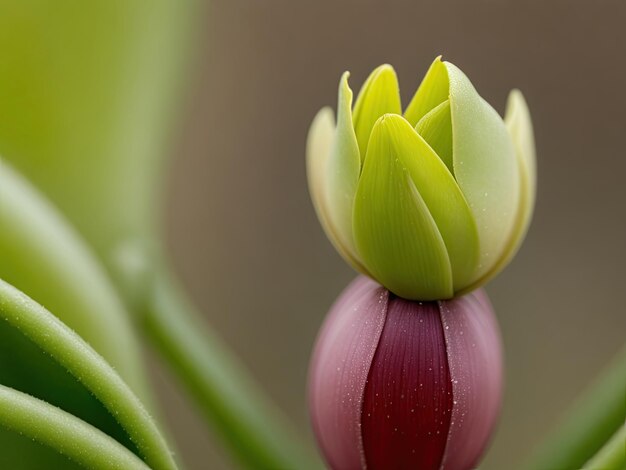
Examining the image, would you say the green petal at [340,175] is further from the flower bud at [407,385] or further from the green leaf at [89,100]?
the green leaf at [89,100]

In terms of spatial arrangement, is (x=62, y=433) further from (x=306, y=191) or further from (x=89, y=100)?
(x=306, y=191)

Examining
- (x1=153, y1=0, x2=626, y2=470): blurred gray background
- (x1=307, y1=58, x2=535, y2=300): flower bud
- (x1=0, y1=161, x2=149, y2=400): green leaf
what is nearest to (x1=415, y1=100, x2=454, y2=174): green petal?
(x1=307, y1=58, x2=535, y2=300): flower bud

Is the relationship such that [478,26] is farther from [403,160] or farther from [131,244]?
[403,160]

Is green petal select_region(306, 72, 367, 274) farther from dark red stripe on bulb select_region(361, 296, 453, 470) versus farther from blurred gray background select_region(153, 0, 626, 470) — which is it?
blurred gray background select_region(153, 0, 626, 470)

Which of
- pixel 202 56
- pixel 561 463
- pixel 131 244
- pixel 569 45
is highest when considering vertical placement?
pixel 202 56

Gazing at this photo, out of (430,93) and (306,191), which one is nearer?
(430,93)

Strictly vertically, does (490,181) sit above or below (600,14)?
below

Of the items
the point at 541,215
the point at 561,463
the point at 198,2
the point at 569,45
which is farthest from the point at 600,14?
the point at 561,463

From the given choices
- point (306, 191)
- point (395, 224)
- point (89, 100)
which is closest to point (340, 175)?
point (395, 224)
